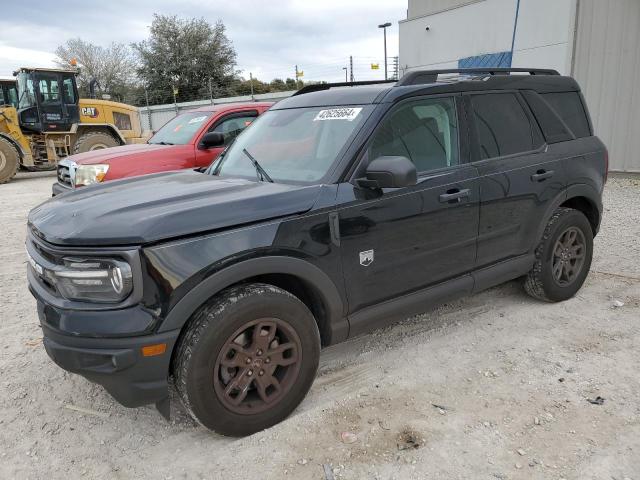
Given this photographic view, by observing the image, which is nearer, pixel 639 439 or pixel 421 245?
pixel 639 439

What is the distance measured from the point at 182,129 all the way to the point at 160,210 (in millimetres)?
5452

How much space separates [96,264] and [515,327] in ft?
10.1

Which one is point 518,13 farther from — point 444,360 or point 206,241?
Answer: point 206,241

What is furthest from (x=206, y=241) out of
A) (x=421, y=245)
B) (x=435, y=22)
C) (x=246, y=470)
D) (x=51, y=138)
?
(x=51, y=138)

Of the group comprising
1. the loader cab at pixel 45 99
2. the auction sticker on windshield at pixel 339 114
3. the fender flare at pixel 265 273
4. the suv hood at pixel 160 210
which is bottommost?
the fender flare at pixel 265 273

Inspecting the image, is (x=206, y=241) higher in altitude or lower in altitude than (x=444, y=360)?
higher

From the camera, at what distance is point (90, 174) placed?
6.59 metres

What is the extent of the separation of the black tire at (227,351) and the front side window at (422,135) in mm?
1093

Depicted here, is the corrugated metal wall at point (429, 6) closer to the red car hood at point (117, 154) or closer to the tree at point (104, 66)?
the red car hood at point (117, 154)

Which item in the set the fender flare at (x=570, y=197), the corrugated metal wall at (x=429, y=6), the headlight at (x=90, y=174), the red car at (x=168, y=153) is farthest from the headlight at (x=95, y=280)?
the corrugated metal wall at (x=429, y=6)

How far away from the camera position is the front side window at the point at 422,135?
3150mm

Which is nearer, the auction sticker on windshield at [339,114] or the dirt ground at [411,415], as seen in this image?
the dirt ground at [411,415]

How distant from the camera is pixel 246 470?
247 centimetres

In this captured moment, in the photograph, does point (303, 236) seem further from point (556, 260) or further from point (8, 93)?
point (8, 93)
